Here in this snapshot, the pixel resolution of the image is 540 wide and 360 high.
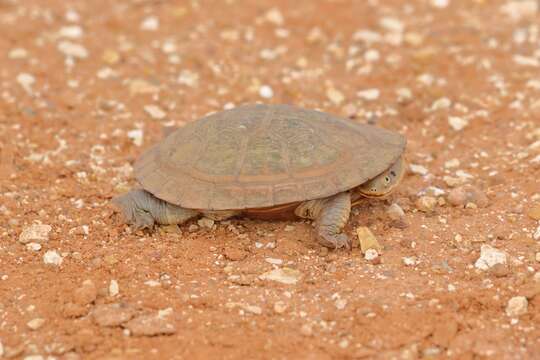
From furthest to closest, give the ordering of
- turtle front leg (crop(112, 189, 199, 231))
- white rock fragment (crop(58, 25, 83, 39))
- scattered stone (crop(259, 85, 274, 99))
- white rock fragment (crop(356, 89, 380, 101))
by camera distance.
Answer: white rock fragment (crop(58, 25, 83, 39)), scattered stone (crop(259, 85, 274, 99)), white rock fragment (crop(356, 89, 380, 101)), turtle front leg (crop(112, 189, 199, 231))

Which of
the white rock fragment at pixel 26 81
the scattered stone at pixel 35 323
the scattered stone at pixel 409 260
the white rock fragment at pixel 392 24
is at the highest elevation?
the white rock fragment at pixel 392 24

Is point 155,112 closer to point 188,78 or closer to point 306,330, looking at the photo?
point 188,78

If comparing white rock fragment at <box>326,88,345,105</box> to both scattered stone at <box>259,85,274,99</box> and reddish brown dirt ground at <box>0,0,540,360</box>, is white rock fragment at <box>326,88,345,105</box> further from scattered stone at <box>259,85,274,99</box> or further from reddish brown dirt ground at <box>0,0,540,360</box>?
scattered stone at <box>259,85,274,99</box>

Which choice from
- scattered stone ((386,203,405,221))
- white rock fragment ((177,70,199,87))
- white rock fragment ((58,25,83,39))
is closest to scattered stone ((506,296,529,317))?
scattered stone ((386,203,405,221))

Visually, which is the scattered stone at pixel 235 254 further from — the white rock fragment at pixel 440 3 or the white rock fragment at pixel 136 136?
the white rock fragment at pixel 440 3

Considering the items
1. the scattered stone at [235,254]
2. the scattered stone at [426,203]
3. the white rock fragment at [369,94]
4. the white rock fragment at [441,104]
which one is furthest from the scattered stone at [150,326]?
the white rock fragment at [441,104]
